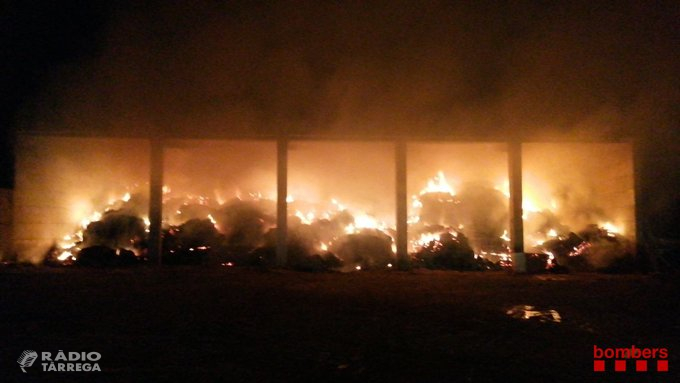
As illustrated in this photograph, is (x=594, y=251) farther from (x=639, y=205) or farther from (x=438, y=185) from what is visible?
(x=438, y=185)

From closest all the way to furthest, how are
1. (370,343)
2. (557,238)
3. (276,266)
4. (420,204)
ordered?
(370,343) → (276,266) → (557,238) → (420,204)

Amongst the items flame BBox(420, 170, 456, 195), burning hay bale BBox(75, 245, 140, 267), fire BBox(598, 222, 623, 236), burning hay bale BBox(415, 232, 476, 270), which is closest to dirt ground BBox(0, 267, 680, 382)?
burning hay bale BBox(75, 245, 140, 267)

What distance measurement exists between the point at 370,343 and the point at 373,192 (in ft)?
40.1

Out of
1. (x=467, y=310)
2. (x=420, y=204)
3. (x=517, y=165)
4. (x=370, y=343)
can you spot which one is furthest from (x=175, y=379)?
(x=420, y=204)

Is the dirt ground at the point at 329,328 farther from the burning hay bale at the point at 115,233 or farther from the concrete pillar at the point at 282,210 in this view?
the burning hay bale at the point at 115,233

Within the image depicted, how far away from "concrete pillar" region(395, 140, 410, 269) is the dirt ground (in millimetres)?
3045

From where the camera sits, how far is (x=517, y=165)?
13.8 metres

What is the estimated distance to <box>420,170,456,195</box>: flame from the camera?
17.4 metres

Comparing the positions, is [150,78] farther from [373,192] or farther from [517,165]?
[517,165]

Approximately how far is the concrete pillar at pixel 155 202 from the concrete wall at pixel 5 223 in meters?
3.81

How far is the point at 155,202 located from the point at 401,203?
264 inches

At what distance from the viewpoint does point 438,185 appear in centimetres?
1758

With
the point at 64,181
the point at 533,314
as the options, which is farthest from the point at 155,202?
the point at 533,314

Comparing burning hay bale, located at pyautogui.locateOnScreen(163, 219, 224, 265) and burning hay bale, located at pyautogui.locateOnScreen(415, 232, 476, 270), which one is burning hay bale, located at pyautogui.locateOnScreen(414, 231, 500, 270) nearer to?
burning hay bale, located at pyautogui.locateOnScreen(415, 232, 476, 270)
